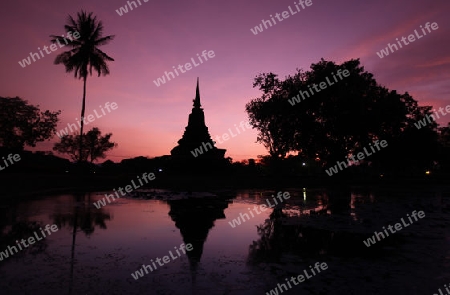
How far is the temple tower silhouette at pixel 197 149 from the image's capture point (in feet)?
129

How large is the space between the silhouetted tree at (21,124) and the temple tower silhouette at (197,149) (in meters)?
14.8

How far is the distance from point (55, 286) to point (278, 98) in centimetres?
3351

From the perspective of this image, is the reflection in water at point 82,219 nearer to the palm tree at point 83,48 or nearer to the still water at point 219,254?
the still water at point 219,254

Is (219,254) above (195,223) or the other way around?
the other way around

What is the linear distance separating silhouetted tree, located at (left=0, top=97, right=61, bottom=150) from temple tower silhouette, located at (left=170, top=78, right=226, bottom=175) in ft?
48.7

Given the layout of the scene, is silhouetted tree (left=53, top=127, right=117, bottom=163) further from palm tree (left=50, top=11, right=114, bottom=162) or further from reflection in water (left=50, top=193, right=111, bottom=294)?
reflection in water (left=50, top=193, right=111, bottom=294)

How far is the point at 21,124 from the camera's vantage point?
31156mm

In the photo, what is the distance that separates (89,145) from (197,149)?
25760 millimetres

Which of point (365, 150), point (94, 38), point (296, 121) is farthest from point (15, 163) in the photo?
point (365, 150)

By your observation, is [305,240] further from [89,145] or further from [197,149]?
[89,145]

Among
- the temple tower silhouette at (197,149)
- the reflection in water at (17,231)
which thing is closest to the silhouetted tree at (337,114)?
the temple tower silhouette at (197,149)

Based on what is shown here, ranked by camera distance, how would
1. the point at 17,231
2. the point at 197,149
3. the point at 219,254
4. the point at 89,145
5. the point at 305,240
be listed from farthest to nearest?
the point at 89,145, the point at 197,149, the point at 17,231, the point at 305,240, the point at 219,254

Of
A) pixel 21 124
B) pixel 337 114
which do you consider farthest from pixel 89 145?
pixel 337 114

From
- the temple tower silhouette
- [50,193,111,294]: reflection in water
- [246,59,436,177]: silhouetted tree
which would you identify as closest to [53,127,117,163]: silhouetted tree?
the temple tower silhouette
